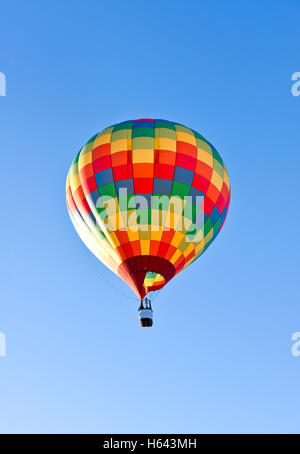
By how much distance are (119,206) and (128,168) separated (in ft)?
3.41

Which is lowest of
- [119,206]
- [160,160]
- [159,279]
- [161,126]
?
[159,279]

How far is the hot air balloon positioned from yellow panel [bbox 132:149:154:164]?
0.03 m

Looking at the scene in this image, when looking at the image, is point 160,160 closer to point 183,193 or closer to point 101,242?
point 183,193

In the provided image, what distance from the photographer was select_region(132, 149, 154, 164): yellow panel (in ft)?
59.8

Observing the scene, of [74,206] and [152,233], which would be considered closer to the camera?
[152,233]

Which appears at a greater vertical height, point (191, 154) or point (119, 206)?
point (191, 154)

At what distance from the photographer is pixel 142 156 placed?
18281 millimetres

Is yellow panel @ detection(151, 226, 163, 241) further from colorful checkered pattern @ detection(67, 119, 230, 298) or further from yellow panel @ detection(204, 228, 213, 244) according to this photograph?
yellow panel @ detection(204, 228, 213, 244)

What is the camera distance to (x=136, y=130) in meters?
18.8

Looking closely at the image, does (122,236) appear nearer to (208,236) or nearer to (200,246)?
(200,246)

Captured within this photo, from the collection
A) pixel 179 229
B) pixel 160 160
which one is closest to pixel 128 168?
pixel 160 160

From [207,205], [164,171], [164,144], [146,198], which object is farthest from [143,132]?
[207,205]

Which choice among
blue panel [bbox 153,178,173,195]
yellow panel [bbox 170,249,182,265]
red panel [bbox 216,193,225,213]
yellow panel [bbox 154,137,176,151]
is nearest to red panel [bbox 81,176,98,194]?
blue panel [bbox 153,178,173,195]

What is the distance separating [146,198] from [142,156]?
1.17 metres
